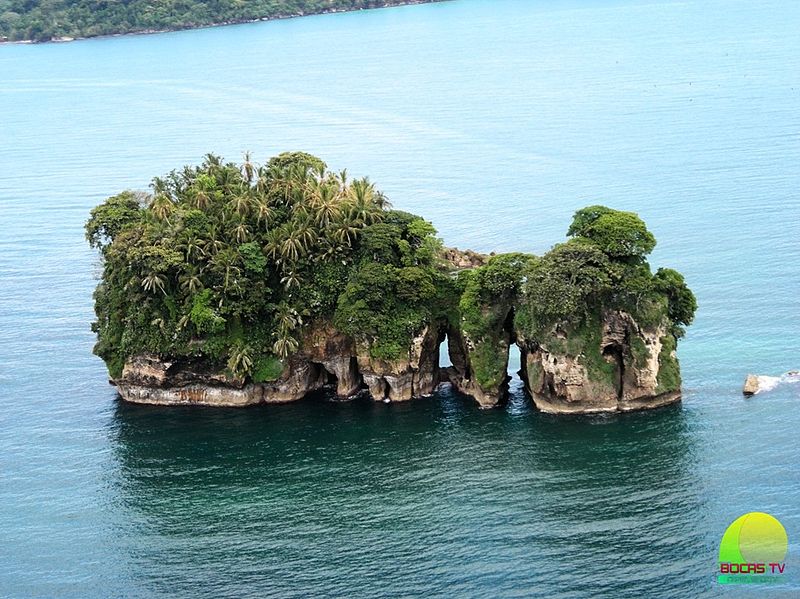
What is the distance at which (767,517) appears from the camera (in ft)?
238

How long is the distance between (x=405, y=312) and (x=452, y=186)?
212ft

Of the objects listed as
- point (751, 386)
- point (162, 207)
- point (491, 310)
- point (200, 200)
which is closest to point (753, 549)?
point (751, 386)

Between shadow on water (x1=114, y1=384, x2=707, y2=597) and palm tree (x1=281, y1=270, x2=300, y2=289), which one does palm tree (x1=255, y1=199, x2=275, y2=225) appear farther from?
shadow on water (x1=114, y1=384, x2=707, y2=597)

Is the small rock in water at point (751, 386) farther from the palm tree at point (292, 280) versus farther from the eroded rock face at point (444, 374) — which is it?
the palm tree at point (292, 280)

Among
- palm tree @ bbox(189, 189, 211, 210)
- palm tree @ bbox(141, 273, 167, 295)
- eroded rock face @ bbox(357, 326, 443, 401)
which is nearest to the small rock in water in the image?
eroded rock face @ bbox(357, 326, 443, 401)

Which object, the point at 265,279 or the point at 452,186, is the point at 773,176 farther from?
the point at 265,279

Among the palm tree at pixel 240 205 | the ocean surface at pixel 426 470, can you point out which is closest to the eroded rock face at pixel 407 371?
the ocean surface at pixel 426 470

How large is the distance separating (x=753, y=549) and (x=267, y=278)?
4633cm

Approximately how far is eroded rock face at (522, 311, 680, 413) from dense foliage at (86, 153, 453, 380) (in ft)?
35.7

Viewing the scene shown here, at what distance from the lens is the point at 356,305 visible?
9138 centimetres

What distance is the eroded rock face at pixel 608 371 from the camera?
87688mm

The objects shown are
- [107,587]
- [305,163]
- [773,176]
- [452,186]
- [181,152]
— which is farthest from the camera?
[181,152]

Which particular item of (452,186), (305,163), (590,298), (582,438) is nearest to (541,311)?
(590,298)

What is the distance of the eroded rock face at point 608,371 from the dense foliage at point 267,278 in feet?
35.7
